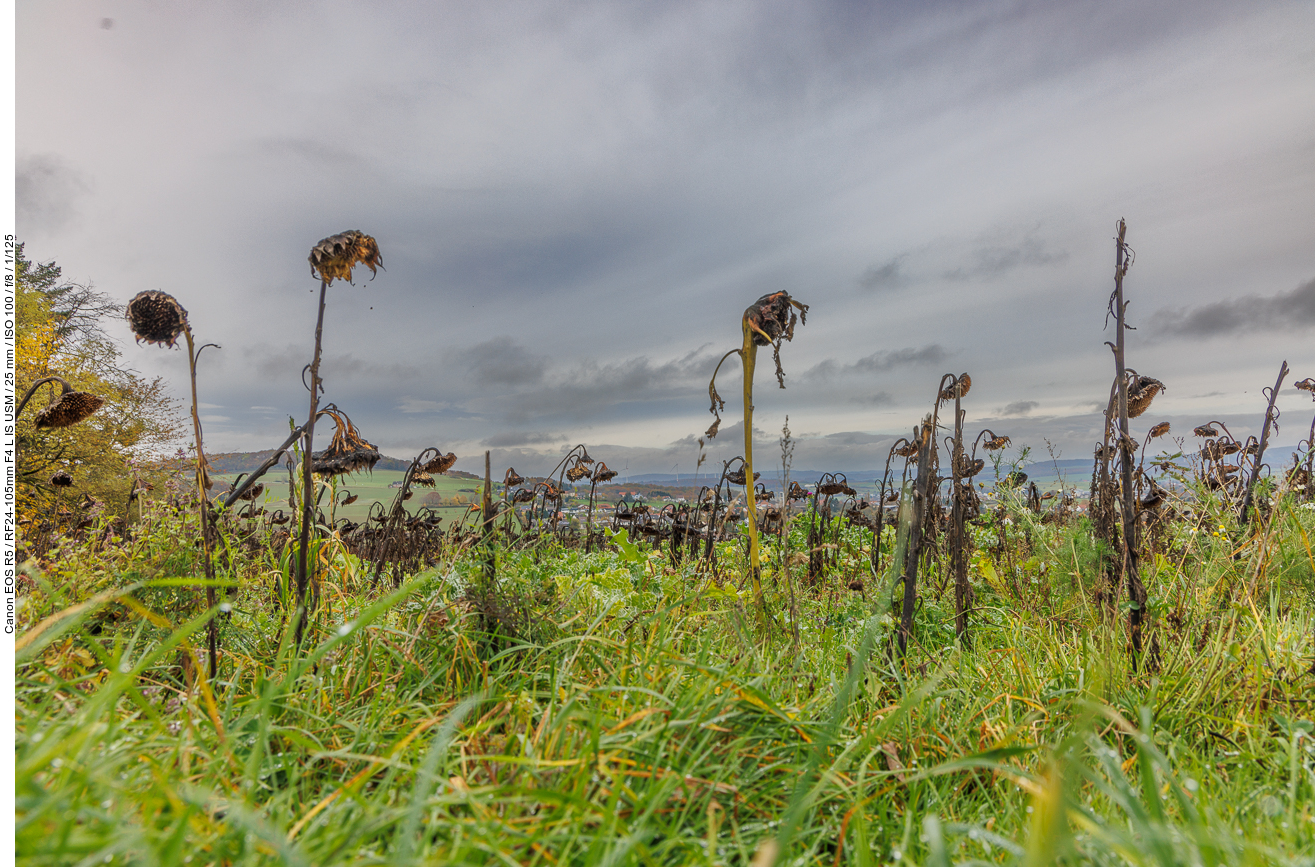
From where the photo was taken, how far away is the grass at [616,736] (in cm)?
121

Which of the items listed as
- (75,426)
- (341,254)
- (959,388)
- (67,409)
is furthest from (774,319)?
(75,426)

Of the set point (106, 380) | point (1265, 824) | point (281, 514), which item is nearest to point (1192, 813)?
point (1265, 824)

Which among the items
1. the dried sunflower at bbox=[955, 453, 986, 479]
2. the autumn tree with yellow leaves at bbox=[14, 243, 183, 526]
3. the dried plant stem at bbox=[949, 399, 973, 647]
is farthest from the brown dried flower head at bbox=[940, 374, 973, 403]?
the autumn tree with yellow leaves at bbox=[14, 243, 183, 526]

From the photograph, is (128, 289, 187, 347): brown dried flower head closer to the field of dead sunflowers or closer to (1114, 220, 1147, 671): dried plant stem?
the field of dead sunflowers

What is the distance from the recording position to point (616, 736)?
1.66 meters

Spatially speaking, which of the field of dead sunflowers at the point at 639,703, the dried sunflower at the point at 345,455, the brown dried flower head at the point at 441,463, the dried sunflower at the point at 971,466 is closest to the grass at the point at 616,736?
the field of dead sunflowers at the point at 639,703

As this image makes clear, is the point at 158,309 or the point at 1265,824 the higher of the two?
the point at 158,309

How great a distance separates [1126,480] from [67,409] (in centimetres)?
513

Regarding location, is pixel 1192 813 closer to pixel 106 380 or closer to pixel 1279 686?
pixel 1279 686

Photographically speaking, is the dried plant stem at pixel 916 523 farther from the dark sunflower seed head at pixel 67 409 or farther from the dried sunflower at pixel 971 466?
the dark sunflower seed head at pixel 67 409

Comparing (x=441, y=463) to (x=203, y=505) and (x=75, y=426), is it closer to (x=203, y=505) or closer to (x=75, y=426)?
(x=203, y=505)

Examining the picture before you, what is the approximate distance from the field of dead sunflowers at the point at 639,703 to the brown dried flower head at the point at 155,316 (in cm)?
2

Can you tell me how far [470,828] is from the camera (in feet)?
4.38

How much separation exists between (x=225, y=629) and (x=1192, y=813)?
12.2ft
